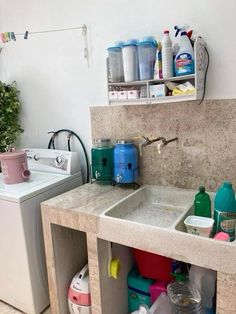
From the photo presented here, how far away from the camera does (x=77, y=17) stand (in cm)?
200

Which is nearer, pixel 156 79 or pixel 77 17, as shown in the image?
pixel 156 79

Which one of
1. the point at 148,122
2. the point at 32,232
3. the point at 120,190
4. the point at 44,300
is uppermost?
the point at 148,122

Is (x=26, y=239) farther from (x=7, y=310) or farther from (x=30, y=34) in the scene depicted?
(x=30, y=34)

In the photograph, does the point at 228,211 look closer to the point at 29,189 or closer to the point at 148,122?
the point at 148,122

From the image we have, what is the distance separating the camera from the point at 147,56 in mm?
1592

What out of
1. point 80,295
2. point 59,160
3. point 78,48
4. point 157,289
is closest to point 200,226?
point 157,289

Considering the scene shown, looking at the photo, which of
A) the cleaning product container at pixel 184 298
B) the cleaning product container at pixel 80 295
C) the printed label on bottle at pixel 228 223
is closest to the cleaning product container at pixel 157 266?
the cleaning product container at pixel 184 298

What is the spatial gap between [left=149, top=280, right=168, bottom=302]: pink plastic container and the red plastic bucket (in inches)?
1.2

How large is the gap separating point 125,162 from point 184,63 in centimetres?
72

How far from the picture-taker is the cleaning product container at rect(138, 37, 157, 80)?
158cm

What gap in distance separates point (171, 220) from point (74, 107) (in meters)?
1.18

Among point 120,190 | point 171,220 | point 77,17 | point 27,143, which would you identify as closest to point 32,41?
point 77,17

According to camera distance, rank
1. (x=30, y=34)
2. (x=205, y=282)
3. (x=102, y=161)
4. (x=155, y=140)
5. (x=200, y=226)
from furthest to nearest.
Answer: (x=30, y=34)
(x=102, y=161)
(x=155, y=140)
(x=205, y=282)
(x=200, y=226)

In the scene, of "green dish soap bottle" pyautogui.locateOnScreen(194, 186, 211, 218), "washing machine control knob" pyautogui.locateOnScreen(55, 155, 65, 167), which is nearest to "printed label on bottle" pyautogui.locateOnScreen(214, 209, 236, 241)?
"green dish soap bottle" pyautogui.locateOnScreen(194, 186, 211, 218)
